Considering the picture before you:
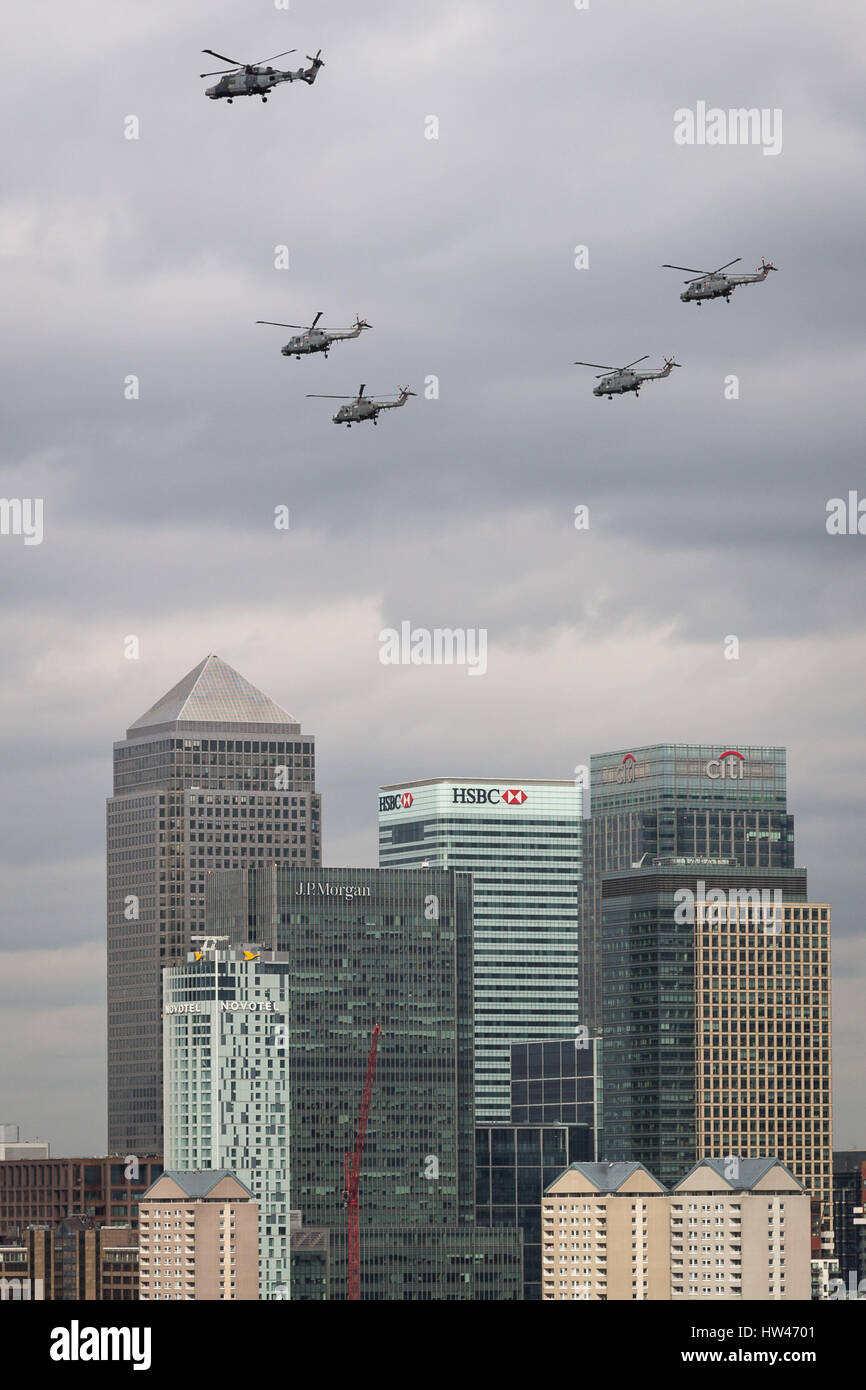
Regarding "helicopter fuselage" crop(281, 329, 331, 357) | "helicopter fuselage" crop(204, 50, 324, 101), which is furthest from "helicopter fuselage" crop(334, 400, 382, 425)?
"helicopter fuselage" crop(204, 50, 324, 101)

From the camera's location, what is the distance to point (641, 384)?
191 metres

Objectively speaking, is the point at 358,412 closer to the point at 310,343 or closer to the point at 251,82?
the point at 310,343

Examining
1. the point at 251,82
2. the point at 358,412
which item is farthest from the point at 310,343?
the point at 251,82

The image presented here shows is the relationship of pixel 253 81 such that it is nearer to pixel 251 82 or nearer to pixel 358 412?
pixel 251 82

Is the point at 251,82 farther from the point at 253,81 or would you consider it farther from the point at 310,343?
the point at 310,343

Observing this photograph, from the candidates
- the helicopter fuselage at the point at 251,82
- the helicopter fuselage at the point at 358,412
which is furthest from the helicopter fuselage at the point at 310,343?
the helicopter fuselage at the point at 251,82

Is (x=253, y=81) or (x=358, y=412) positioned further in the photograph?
(x=358, y=412)

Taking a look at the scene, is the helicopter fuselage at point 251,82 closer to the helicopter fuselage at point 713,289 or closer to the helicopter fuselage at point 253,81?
the helicopter fuselage at point 253,81

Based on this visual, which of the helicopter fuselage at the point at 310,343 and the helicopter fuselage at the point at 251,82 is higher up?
the helicopter fuselage at the point at 251,82

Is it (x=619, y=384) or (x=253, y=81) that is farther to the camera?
(x=619, y=384)
